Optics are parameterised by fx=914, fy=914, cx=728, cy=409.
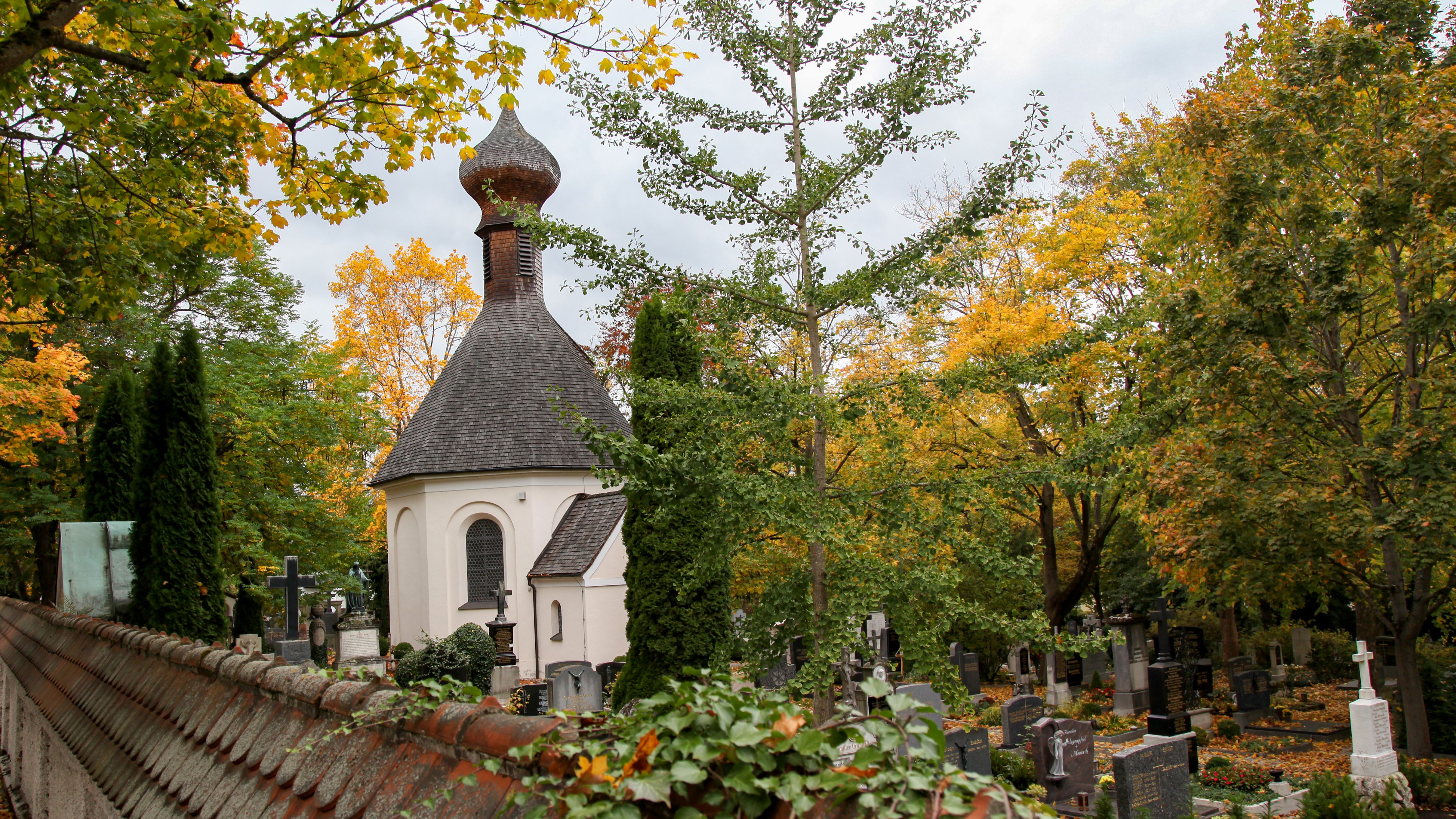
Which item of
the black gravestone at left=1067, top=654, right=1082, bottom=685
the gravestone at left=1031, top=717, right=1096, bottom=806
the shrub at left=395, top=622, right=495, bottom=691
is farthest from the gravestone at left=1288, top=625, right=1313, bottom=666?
the shrub at left=395, top=622, right=495, bottom=691

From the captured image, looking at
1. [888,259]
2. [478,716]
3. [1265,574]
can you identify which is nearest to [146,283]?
[888,259]

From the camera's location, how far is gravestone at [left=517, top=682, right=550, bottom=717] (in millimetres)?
14539

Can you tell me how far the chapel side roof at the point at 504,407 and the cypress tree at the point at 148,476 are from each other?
9367 millimetres

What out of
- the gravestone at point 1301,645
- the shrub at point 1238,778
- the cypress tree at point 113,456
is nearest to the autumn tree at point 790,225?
the shrub at point 1238,778

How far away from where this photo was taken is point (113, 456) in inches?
579

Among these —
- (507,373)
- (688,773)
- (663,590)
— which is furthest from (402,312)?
(688,773)

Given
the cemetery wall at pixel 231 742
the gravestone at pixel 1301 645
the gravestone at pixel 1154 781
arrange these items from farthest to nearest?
1. the gravestone at pixel 1301 645
2. the gravestone at pixel 1154 781
3. the cemetery wall at pixel 231 742

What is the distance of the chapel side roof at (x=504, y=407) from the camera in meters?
22.0

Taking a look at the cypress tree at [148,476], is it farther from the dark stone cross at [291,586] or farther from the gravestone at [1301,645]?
the gravestone at [1301,645]

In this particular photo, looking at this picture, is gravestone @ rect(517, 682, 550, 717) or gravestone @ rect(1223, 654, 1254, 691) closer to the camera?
gravestone @ rect(517, 682, 550, 717)

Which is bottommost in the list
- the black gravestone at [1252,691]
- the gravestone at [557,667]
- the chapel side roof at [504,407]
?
the black gravestone at [1252,691]

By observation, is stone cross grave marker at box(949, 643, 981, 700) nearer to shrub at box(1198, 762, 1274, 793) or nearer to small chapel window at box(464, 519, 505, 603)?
shrub at box(1198, 762, 1274, 793)

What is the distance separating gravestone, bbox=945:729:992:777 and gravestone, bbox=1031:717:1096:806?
54cm

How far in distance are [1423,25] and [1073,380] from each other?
6.88 m
